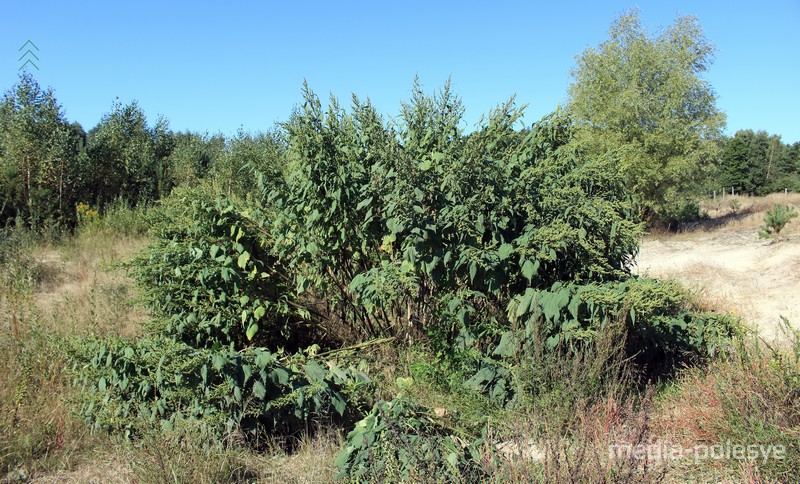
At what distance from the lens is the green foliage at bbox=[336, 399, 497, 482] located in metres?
2.58

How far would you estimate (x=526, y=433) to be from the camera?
2561 mm

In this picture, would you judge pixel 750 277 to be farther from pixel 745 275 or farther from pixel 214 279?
pixel 214 279

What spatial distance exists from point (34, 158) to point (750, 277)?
15.3m

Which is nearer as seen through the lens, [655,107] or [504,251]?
[504,251]

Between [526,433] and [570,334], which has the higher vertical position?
[570,334]

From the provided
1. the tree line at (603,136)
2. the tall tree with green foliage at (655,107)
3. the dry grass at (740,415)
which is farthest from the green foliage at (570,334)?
the tall tree with green foliage at (655,107)

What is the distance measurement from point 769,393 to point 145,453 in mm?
3455

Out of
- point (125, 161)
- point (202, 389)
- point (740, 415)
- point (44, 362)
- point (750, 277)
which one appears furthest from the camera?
point (125, 161)

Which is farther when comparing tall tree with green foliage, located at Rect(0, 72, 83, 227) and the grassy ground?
tall tree with green foliage, located at Rect(0, 72, 83, 227)

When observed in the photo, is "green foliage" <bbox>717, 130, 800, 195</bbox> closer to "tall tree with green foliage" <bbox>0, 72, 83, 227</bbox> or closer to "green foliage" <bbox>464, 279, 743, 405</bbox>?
"tall tree with green foliage" <bbox>0, 72, 83, 227</bbox>

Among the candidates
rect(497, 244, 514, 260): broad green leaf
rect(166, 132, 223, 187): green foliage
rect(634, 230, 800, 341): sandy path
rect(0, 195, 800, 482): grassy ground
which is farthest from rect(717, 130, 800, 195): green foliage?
rect(497, 244, 514, 260): broad green leaf

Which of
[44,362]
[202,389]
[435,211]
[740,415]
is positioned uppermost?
[435,211]

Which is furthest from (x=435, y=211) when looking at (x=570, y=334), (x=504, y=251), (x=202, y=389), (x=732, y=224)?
(x=732, y=224)

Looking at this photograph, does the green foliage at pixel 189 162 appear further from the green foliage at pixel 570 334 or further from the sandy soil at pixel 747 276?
the green foliage at pixel 570 334
